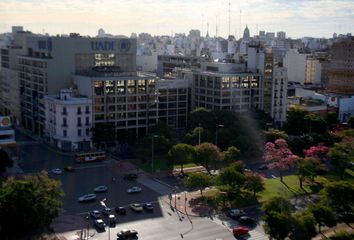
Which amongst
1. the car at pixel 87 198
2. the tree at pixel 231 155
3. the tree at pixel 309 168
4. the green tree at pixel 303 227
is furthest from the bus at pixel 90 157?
the green tree at pixel 303 227

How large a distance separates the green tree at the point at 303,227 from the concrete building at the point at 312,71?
9428 cm

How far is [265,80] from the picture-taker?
268ft

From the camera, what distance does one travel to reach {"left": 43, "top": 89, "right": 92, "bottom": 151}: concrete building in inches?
2613

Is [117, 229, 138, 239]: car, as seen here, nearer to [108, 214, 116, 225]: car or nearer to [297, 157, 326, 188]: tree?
[108, 214, 116, 225]: car

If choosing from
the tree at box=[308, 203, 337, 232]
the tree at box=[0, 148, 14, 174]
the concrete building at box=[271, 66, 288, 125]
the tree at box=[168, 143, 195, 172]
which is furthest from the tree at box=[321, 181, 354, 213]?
the concrete building at box=[271, 66, 288, 125]

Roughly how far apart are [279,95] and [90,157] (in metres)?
36.4

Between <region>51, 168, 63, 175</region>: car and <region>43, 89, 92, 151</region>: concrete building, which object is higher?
<region>43, 89, 92, 151</region>: concrete building

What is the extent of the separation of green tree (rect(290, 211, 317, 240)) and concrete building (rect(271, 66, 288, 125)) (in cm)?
4680

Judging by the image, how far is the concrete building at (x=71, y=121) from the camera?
66.4 m

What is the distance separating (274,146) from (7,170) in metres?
31.1

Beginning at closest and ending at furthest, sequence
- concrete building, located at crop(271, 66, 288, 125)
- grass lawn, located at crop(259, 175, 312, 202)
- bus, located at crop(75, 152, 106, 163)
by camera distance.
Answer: grass lawn, located at crop(259, 175, 312, 202), bus, located at crop(75, 152, 106, 163), concrete building, located at crop(271, 66, 288, 125)

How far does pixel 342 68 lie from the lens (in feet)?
367

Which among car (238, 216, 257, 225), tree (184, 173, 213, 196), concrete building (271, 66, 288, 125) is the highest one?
concrete building (271, 66, 288, 125)

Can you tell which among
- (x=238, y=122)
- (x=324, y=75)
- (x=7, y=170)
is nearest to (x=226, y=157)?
(x=238, y=122)
